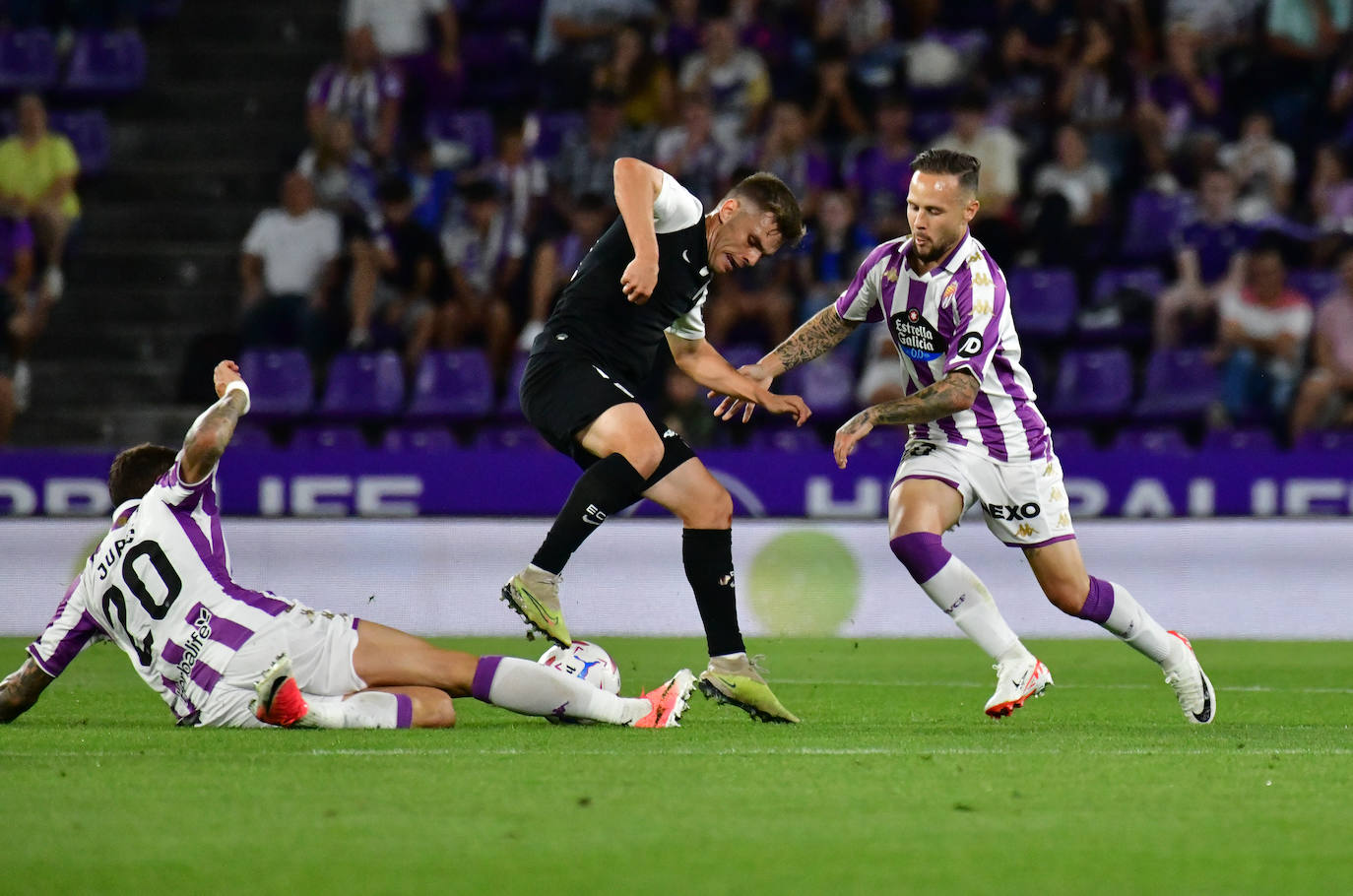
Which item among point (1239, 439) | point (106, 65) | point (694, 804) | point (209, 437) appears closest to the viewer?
point (694, 804)

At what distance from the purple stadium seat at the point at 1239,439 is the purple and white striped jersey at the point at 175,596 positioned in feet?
27.9

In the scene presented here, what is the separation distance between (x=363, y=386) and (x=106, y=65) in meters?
5.17

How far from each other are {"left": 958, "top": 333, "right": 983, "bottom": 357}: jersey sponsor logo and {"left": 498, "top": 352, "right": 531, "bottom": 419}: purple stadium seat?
7.12 m

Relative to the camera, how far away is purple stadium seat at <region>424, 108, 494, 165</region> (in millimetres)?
15680

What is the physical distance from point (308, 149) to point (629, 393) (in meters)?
9.53

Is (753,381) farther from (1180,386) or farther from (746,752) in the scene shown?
(1180,386)

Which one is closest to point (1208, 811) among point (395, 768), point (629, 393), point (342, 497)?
point (395, 768)

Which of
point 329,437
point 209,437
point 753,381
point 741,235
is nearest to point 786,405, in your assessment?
point 753,381

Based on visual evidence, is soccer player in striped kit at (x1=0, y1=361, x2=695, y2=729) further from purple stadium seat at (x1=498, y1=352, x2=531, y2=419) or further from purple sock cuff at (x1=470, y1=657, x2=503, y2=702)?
purple stadium seat at (x1=498, y1=352, x2=531, y2=419)

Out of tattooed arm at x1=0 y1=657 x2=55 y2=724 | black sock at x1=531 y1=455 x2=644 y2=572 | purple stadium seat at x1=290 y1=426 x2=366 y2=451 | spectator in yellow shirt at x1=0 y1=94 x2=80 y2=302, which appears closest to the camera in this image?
tattooed arm at x1=0 y1=657 x2=55 y2=724

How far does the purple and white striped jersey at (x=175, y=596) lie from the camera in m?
5.95

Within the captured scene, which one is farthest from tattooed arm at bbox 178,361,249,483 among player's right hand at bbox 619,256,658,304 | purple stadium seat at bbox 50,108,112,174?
purple stadium seat at bbox 50,108,112,174

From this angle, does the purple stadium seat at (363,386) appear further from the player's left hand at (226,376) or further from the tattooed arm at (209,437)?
the tattooed arm at (209,437)

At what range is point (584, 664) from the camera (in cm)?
658
